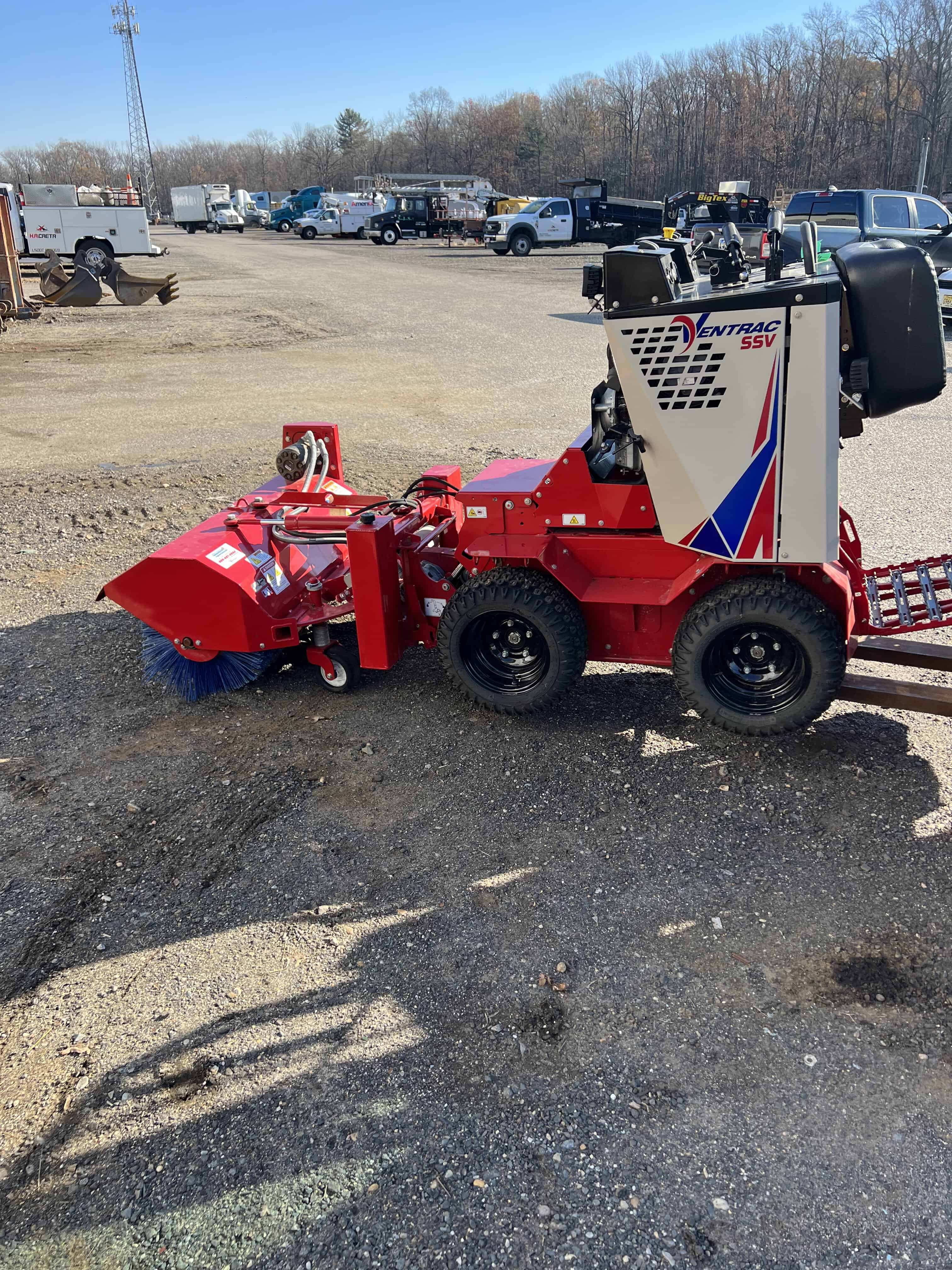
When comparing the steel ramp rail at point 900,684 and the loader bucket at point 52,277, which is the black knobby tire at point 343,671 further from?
the loader bucket at point 52,277

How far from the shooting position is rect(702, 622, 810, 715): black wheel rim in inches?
157

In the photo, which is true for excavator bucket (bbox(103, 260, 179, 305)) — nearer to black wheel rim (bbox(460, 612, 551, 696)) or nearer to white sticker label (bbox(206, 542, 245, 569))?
white sticker label (bbox(206, 542, 245, 569))

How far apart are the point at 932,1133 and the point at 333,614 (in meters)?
3.41

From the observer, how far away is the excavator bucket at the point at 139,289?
1961cm

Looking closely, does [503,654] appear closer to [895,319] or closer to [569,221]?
[895,319]

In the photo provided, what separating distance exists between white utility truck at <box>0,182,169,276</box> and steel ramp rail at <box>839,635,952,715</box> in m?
23.3

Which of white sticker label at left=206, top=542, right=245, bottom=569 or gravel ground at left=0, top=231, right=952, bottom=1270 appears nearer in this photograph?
gravel ground at left=0, top=231, right=952, bottom=1270

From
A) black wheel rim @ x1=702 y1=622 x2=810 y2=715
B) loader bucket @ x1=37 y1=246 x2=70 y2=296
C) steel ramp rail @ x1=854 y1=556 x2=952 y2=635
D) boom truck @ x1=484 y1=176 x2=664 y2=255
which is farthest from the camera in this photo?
boom truck @ x1=484 y1=176 x2=664 y2=255

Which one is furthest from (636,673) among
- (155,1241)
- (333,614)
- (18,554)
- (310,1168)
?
(18,554)

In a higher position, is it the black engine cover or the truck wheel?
the truck wheel

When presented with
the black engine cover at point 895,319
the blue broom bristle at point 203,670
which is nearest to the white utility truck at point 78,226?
the blue broom bristle at point 203,670

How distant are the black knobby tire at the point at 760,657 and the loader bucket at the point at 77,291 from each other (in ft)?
61.9

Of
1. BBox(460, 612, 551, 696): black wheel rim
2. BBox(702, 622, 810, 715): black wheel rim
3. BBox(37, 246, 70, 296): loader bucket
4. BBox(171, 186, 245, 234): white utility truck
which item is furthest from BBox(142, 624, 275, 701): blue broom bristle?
BBox(171, 186, 245, 234): white utility truck

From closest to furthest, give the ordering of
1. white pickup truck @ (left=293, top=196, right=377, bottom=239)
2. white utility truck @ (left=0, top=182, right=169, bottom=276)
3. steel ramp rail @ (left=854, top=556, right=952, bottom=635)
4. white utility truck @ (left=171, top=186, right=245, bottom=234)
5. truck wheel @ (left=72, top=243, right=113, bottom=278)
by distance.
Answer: steel ramp rail @ (left=854, top=556, right=952, bottom=635) < truck wheel @ (left=72, top=243, right=113, bottom=278) < white utility truck @ (left=0, top=182, right=169, bottom=276) < white pickup truck @ (left=293, top=196, right=377, bottom=239) < white utility truck @ (left=171, top=186, right=245, bottom=234)
